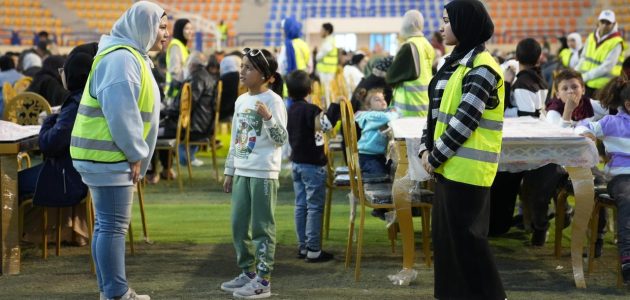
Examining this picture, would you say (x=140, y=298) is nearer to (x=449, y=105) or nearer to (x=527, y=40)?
(x=449, y=105)

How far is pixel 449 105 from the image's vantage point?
142 inches

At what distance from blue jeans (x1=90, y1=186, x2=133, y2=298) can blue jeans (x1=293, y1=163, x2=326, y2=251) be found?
1.33m

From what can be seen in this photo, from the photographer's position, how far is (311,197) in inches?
203

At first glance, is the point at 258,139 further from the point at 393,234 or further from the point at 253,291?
the point at 393,234

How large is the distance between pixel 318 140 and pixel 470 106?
1.65 meters

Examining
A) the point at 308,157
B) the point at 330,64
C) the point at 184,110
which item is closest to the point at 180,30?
the point at 184,110

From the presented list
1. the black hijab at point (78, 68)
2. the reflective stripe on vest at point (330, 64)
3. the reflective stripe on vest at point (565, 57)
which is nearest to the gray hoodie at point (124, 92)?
the black hijab at point (78, 68)

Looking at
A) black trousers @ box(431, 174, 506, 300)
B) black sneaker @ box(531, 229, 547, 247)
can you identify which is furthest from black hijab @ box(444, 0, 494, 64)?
black sneaker @ box(531, 229, 547, 247)

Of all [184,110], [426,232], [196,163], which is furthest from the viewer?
[196,163]

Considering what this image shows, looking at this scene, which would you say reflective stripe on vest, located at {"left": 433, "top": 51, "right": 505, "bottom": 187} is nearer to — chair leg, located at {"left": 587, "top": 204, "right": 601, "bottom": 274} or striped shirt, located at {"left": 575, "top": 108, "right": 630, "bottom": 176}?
striped shirt, located at {"left": 575, "top": 108, "right": 630, "bottom": 176}

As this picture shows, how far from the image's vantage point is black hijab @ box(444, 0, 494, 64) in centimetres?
354

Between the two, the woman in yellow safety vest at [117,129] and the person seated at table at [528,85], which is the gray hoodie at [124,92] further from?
the person seated at table at [528,85]

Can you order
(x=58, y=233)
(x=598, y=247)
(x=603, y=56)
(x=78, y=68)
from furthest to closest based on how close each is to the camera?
1. (x=603, y=56)
2. (x=58, y=233)
3. (x=598, y=247)
4. (x=78, y=68)

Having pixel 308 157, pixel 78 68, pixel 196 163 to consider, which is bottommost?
pixel 196 163
